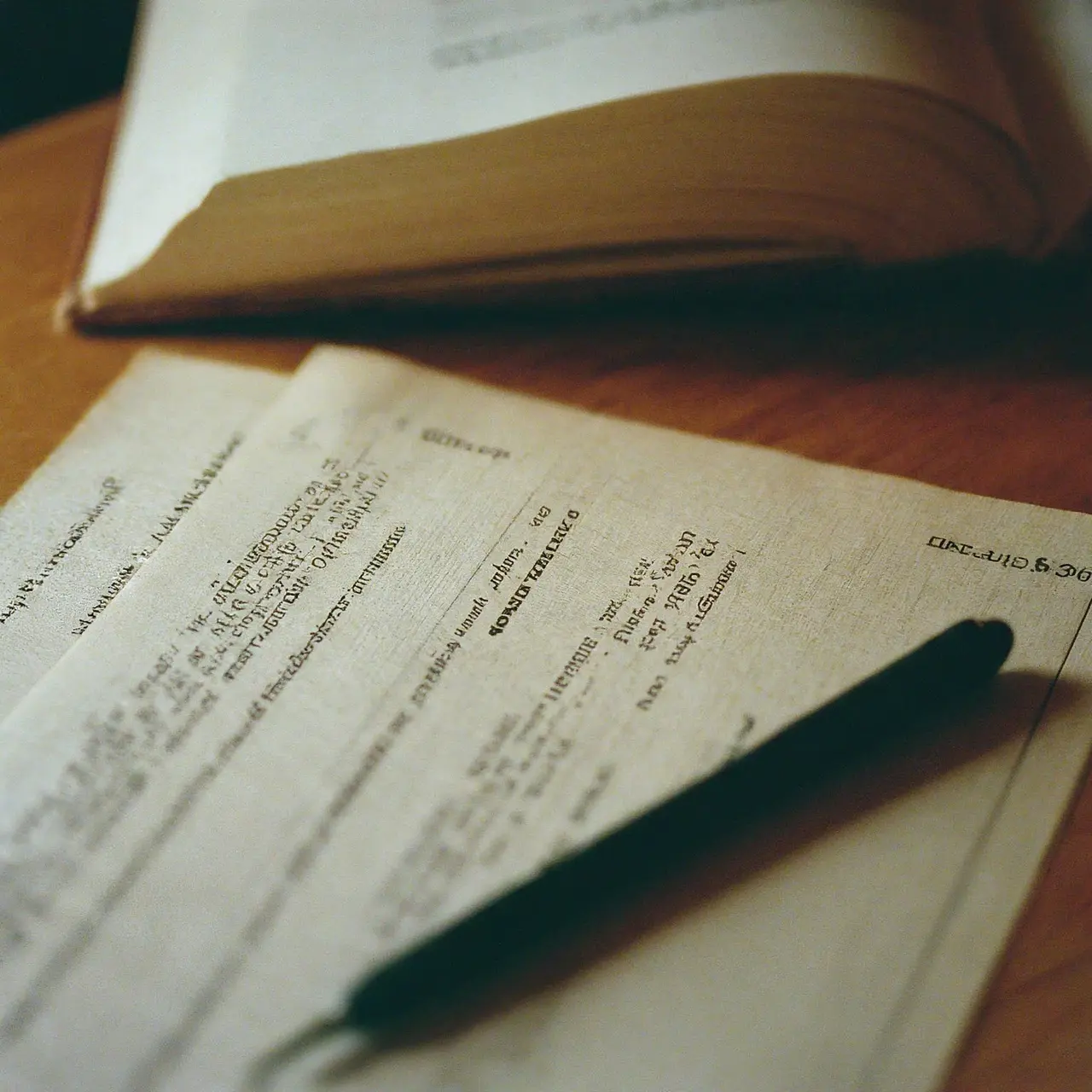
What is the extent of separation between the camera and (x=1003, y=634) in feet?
1.17

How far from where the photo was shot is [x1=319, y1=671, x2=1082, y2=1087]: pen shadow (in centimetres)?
30

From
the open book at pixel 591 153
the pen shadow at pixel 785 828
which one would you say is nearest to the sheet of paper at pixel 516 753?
the pen shadow at pixel 785 828

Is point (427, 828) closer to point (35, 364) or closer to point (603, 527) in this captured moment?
point (603, 527)

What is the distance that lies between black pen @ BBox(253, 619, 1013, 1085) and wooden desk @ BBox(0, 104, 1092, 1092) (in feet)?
0.42

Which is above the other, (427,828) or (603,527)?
(603,527)

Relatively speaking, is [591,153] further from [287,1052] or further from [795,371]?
[287,1052]

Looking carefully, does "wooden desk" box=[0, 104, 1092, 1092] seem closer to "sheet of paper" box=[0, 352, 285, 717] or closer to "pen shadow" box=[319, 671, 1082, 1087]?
"sheet of paper" box=[0, 352, 285, 717]

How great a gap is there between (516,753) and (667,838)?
0.20 ft

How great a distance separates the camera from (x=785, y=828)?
0.33 m

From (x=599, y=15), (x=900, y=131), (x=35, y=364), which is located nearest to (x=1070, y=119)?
(x=900, y=131)

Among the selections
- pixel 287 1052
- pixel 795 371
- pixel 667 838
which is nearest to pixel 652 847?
pixel 667 838

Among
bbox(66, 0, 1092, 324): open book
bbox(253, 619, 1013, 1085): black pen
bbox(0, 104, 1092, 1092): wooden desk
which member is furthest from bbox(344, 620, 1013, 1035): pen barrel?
bbox(66, 0, 1092, 324): open book

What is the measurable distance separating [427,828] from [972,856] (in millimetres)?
167

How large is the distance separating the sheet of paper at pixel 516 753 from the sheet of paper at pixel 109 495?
0.06 feet
